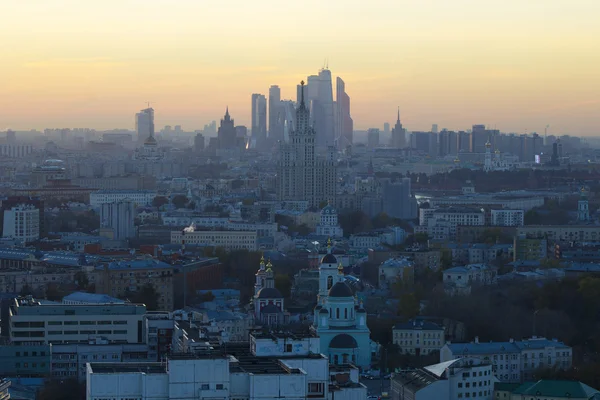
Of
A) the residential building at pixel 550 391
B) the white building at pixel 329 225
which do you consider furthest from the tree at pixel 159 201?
the residential building at pixel 550 391

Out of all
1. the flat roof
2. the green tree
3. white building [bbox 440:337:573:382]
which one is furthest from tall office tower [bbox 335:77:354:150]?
the flat roof

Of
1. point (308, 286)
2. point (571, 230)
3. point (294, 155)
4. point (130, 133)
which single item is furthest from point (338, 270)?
point (130, 133)

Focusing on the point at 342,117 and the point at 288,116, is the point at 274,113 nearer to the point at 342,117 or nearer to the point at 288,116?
the point at 342,117

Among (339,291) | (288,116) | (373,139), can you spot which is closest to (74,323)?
(339,291)

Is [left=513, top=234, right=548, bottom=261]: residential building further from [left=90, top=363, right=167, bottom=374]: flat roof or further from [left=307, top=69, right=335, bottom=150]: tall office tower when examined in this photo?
[left=307, top=69, right=335, bottom=150]: tall office tower

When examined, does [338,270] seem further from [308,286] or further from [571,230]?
[571,230]

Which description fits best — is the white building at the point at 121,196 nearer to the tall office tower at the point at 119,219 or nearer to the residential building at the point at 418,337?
the tall office tower at the point at 119,219
